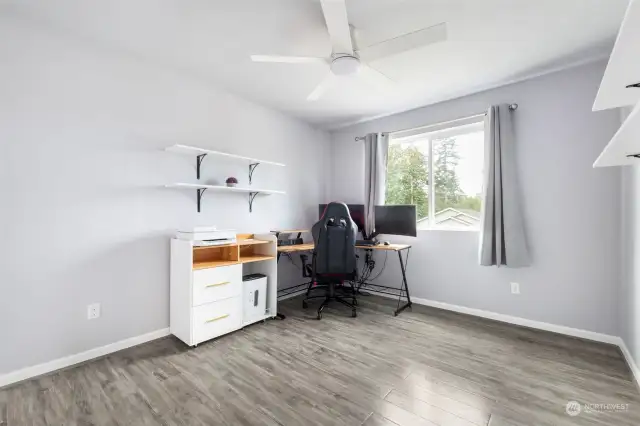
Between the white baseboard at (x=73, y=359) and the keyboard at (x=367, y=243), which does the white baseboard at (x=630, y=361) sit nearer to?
the keyboard at (x=367, y=243)

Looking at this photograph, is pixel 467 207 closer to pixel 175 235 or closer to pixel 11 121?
pixel 175 235

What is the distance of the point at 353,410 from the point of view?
1598 mm

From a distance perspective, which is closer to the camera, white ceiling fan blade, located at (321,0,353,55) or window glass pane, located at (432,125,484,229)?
white ceiling fan blade, located at (321,0,353,55)

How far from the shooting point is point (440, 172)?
3525mm

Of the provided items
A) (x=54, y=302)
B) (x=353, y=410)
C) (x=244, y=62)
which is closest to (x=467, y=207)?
(x=353, y=410)

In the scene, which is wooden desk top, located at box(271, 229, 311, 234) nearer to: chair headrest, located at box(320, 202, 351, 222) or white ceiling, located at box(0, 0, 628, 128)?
chair headrest, located at box(320, 202, 351, 222)

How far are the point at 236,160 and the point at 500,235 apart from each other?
282cm

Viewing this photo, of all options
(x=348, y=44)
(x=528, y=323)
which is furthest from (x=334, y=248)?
(x=528, y=323)

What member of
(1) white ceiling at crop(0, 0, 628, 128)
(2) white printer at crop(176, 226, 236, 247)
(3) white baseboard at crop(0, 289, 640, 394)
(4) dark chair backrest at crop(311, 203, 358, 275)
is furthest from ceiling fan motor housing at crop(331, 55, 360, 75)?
(3) white baseboard at crop(0, 289, 640, 394)

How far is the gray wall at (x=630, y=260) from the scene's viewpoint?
1.93 m

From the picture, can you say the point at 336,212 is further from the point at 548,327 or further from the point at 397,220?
the point at 548,327

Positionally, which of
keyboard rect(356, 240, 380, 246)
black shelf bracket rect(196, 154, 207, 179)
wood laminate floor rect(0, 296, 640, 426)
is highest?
black shelf bracket rect(196, 154, 207, 179)

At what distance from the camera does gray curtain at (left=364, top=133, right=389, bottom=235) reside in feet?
12.3

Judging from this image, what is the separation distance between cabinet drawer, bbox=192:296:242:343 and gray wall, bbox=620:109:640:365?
115 inches
